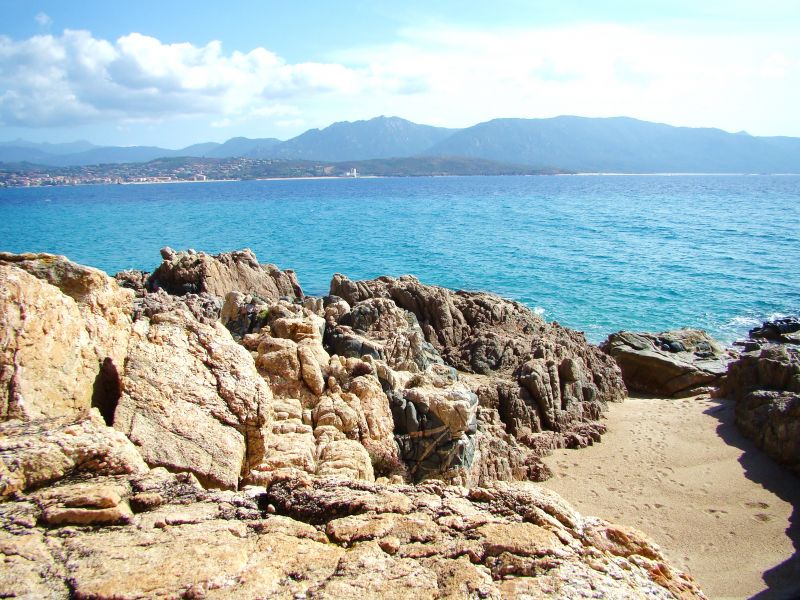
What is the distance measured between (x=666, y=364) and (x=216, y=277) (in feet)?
60.6

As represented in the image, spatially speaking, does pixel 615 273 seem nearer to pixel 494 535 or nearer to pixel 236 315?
pixel 236 315

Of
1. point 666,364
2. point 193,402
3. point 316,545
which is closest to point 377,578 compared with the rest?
point 316,545

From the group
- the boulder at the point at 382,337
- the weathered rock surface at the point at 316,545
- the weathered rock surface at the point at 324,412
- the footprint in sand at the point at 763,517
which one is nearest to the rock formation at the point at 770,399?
the footprint in sand at the point at 763,517

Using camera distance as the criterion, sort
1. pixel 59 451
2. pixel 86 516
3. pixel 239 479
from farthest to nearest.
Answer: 1. pixel 239 479
2. pixel 59 451
3. pixel 86 516

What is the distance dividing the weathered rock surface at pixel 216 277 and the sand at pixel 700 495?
15147 mm

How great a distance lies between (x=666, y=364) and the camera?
1984 centimetres

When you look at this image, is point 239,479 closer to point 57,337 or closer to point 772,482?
point 57,337

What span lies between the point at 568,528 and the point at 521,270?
36.5m

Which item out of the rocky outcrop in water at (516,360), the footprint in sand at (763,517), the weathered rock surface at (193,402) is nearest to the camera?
the weathered rock surface at (193,402)

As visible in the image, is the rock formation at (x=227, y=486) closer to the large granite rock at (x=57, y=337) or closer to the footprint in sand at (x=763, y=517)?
the large granite rock at (x=57, y=337)

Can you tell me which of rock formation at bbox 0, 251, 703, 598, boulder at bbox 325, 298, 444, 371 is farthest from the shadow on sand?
boulder at bbox 325, 298, 444, 371

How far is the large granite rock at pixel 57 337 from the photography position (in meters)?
4.75

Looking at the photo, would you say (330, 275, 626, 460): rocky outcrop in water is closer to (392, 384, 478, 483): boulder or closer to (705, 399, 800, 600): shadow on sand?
(705, 399, 800, 600): shadow on sand

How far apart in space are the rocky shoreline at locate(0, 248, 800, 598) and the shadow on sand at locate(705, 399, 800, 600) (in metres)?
5.17
